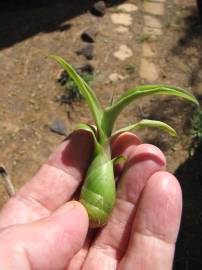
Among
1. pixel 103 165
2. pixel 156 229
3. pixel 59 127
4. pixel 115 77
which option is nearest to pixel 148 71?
pixel 115 77

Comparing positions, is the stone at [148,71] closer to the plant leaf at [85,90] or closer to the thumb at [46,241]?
the plant leaf at [85,90]

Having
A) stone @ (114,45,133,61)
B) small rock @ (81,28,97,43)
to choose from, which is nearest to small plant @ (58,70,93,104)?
stone @ (114,45,133,61)

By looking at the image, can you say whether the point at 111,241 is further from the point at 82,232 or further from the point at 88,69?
the point at 88,69

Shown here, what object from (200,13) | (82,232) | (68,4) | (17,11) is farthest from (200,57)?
(82,232)

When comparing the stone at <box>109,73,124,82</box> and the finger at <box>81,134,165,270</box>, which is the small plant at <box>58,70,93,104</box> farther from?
the finger at <box>81,134,165,270</box>

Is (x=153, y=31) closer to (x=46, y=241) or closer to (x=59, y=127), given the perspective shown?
(x=59, y=127)

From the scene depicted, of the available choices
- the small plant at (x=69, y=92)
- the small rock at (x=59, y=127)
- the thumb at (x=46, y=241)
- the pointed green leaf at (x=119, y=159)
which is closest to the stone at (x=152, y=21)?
the small plant at (x=69, y=92)
